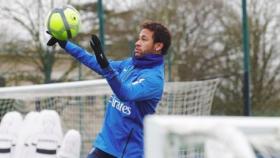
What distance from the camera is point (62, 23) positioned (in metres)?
4.90

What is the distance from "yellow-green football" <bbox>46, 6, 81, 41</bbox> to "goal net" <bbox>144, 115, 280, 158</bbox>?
107 inches

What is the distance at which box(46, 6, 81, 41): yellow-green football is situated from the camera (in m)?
4.91

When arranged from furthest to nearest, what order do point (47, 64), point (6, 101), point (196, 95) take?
point (47, 64) < point (196, 95) < point (6, 101)

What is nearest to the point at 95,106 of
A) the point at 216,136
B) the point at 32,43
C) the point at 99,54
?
the point at 32,43

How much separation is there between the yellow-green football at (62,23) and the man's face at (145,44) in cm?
53

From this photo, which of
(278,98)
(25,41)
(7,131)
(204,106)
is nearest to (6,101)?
→ (7,131)

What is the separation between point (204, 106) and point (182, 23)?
397 centimetres

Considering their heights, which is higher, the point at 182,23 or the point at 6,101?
the point at 182,23

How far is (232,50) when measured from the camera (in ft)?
39.0

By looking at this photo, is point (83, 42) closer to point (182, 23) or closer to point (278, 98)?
point (182, 23)

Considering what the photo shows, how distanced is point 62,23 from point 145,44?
612mm

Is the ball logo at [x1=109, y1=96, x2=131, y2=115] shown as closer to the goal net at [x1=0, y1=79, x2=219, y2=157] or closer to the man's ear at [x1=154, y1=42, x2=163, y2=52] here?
the man's ear at [x1=154, y1=42, x2=163, y2=52]

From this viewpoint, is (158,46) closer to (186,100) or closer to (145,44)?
(145,44)

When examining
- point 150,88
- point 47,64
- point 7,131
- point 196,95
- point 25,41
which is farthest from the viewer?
point 25,41
